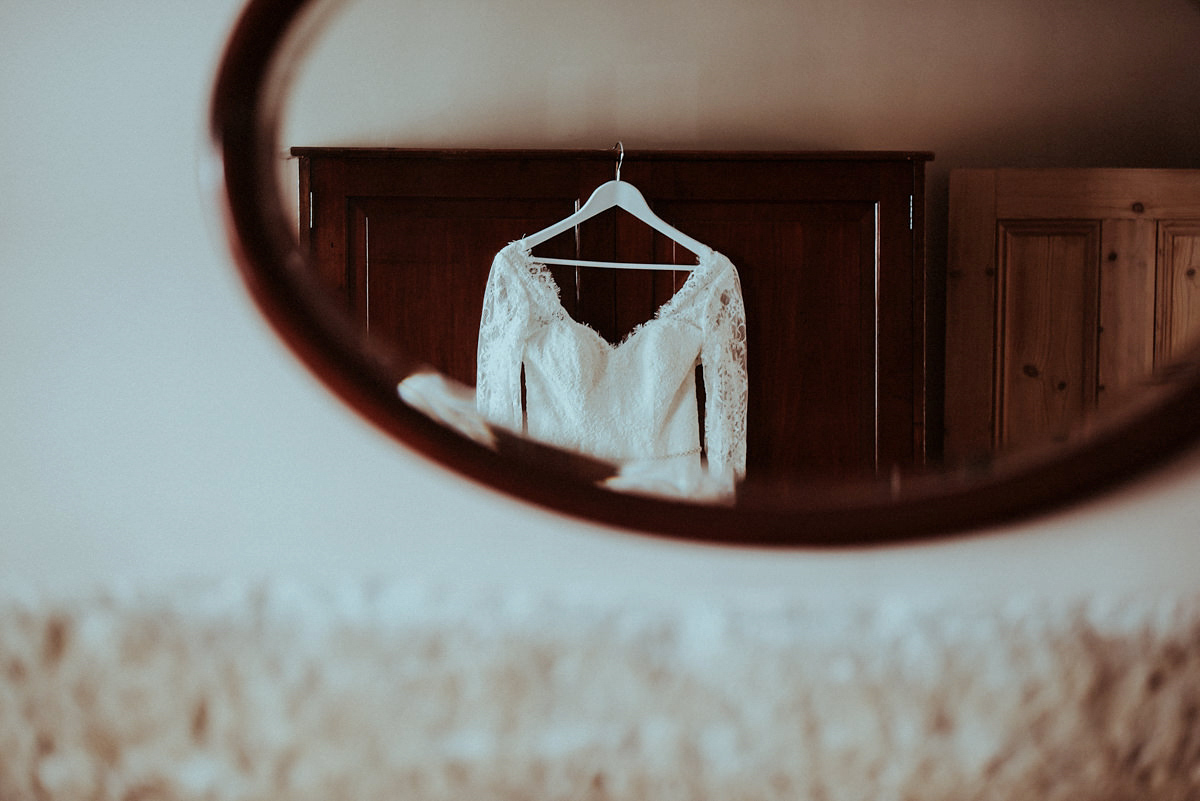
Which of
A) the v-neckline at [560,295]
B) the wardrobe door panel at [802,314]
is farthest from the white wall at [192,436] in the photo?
the v-neckline at [560,295]

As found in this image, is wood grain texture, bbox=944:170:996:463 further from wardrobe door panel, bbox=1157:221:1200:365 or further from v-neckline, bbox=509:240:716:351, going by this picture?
v-neckline, bbox=509:240:716:351

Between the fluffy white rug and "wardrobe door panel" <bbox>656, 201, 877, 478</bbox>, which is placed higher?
"wardrobe door panel" <bbox>656, 201, 877, 478</bbox>

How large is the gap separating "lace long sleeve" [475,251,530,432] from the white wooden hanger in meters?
0.04

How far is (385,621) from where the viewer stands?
1.26ft

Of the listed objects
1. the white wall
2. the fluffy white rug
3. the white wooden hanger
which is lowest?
the fluffy white rug

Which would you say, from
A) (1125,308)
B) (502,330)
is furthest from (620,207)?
(1125,308)

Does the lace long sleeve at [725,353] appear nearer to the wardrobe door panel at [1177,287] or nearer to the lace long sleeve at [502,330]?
the lace long sleeve at [502,330]

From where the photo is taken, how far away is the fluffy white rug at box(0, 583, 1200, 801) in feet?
1.21

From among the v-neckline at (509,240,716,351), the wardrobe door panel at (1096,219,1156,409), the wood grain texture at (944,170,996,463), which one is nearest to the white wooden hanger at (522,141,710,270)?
the v-neckline at (509,240,716,351)

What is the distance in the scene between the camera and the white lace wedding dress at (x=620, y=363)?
0.63 meters

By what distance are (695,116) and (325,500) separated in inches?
24.8

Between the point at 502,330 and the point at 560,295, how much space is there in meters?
0.08

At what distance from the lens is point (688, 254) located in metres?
0.75

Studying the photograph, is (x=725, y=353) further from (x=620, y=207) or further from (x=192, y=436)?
(x=192, y=436)
